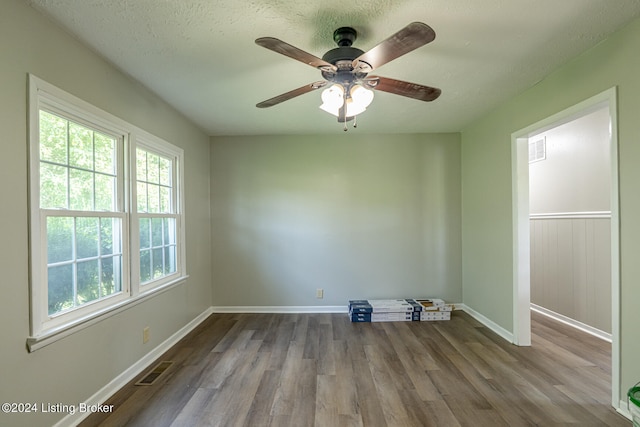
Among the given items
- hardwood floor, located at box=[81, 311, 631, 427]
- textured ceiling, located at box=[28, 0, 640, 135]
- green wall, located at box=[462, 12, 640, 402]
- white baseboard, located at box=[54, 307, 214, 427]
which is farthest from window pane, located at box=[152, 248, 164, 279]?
green wall, located at box=[462, 12, 640, 402]

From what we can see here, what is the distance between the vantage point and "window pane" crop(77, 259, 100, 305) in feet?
6.21

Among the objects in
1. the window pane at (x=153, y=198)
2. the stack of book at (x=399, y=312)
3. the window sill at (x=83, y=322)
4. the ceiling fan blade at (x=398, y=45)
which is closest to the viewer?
the ceiling fan blade at (x=398, y=45)

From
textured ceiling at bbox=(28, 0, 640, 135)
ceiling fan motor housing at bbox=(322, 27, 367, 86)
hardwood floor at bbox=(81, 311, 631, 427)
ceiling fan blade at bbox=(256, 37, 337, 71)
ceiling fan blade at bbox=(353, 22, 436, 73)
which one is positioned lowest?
hardwood floor at bbox=(81, 311, 631, 427)

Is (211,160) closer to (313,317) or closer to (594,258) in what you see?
(313,317)

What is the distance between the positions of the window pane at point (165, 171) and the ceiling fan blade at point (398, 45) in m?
2.26

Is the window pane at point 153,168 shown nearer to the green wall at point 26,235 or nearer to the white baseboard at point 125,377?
the green wall at point 26,235

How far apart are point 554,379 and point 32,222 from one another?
368 cm

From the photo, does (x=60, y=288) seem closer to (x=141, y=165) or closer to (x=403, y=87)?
(x=141, y=165)

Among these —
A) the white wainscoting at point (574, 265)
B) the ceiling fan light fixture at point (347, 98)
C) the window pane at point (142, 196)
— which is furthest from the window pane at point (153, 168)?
the white wainscoting at point (574, 265)

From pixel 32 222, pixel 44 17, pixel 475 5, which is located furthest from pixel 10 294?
pixel 475 5

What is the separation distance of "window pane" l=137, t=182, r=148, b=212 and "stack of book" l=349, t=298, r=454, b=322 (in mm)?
2529

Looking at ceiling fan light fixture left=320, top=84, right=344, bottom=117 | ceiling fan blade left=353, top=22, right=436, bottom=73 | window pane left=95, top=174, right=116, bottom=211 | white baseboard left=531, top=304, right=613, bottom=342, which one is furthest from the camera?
white baseboard left=531, top=304, right=613, bottom=342

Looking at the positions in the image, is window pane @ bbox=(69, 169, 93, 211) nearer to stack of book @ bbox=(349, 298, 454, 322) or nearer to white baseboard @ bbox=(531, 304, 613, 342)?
stack of book @ bbox=(349, 298, 454, 322)

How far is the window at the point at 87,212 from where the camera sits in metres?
1.60
